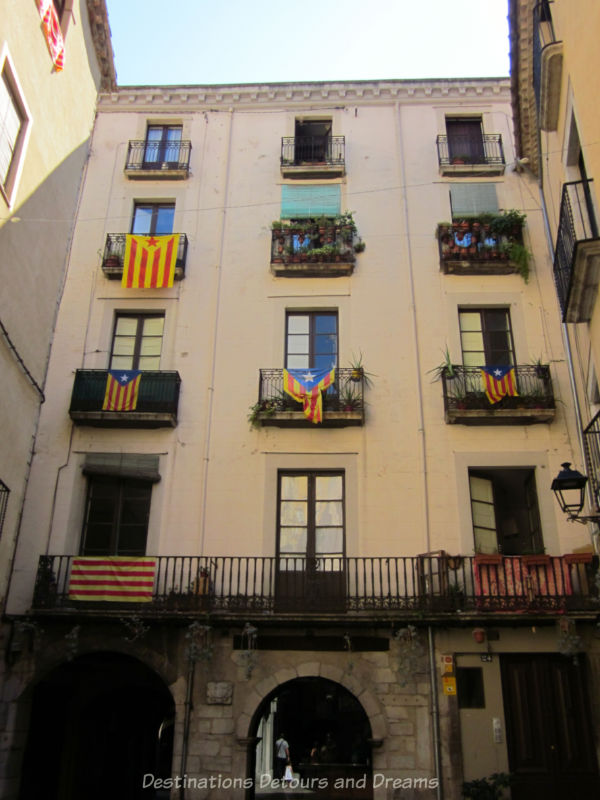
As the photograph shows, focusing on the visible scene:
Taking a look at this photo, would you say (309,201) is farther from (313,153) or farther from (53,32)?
(53,32)

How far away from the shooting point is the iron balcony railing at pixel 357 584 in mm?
12117

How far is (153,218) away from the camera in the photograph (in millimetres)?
16953

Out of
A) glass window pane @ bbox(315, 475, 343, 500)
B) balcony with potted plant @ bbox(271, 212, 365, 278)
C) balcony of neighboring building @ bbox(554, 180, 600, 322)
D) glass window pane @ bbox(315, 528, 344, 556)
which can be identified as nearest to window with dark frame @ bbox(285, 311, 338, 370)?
balcony with potted plant @ bbox(271, 212, 365, 278)

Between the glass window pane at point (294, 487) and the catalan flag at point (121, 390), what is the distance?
11.3ft

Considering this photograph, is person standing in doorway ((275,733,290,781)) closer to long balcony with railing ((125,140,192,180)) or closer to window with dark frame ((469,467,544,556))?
window with dark frame ((469,467,544,556))

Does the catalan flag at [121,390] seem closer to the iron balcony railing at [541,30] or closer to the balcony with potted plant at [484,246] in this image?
the balcony with potted plant at [484,246]

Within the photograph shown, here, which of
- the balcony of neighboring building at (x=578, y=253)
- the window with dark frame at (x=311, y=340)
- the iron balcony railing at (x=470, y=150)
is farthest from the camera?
the iron balcony railing at (x=470, y=150)

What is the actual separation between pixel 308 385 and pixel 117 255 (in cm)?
556

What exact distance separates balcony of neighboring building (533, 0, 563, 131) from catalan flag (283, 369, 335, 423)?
6128 millimetres

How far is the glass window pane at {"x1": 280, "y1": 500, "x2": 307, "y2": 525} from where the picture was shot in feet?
44.8

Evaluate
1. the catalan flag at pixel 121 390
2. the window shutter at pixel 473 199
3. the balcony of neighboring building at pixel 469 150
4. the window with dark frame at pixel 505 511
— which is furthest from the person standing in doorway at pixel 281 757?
the balcony of neighboring building at pixel 469 150

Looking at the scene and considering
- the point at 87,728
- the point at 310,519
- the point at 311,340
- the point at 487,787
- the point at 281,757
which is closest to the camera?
the point at 487,787

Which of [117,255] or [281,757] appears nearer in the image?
[117,255]

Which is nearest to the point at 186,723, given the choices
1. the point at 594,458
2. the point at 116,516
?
the point at 116,516
